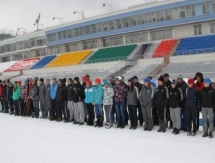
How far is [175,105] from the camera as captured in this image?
340 inches

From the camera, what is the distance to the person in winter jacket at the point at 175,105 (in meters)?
8.59

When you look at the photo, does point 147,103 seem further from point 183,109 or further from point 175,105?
point 183,109

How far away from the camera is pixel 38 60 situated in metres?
53.3

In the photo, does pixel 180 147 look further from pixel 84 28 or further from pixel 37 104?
pixel 84 28

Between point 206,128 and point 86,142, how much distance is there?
11.2 feet

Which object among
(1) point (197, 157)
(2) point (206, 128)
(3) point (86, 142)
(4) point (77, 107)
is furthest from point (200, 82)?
(4) point (77, 107)

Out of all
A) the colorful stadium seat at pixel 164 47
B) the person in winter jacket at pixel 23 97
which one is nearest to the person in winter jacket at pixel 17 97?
the person in winter jacket at pixel 23 97

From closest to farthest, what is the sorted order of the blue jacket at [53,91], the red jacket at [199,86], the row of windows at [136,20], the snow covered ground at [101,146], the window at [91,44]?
the snow covered ground at [101,146], the red jacket at [199,86], the blue jacket at [53,91], the row of windows at [136,20], the window at [91,44]

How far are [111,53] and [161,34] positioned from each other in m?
7.37

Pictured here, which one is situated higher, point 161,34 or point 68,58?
point 161,34

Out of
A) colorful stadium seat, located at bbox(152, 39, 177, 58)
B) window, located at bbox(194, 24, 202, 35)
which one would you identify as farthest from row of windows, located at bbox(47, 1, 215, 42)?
colorful stadium seat, located at bbox(152, 39, 177, 58)

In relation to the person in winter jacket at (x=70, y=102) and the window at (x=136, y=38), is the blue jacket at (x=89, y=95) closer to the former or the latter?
the person in winter jacket at (x=70, y=102)

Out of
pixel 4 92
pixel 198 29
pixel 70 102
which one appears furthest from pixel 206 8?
pixel 70 102

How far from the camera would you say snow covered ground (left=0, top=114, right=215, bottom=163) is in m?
6.12
